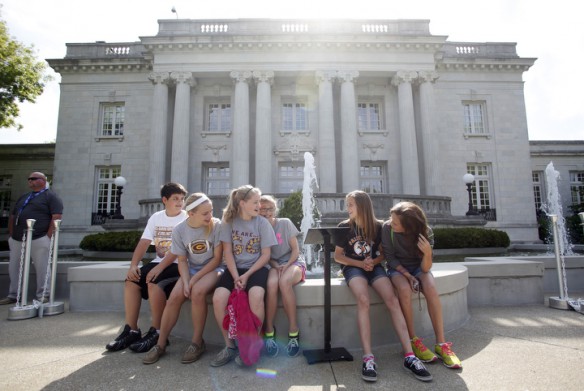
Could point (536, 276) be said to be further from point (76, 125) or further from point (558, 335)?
point (76, 125)

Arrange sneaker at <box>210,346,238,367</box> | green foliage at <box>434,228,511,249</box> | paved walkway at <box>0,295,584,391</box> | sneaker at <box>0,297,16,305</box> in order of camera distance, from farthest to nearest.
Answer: green foliage at <box>434,228,511,249</box>, sneaker at <box>0,297,16,305</box>, sneaker at <box>210,346,238,367</box>, paved walkway at <box>0,295,584,391</box>

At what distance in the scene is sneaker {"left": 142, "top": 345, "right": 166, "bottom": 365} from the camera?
11.1ft

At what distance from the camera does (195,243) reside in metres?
3.93

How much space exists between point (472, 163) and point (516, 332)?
1973 cm

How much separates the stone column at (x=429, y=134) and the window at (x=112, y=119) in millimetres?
19205

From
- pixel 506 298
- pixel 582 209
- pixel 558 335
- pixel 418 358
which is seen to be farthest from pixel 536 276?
pixel 582 209

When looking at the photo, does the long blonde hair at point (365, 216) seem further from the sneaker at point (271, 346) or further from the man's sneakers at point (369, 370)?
the sneaker at point (271, 346)

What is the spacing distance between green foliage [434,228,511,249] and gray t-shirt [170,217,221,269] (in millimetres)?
9662

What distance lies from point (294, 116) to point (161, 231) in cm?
1788

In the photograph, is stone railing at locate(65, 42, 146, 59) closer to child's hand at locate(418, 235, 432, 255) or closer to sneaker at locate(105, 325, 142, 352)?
sneaker at locate(105, 325, 142, 352)

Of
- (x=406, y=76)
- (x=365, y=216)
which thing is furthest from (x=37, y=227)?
(x=406, y=76)

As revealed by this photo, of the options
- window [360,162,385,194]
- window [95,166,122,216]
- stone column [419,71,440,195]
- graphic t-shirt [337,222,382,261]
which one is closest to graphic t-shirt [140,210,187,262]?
graphic t-shirt [337,222,382,261]

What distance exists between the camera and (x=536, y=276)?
5949 mm

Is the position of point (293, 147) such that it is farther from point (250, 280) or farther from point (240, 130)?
point (250, 280)
